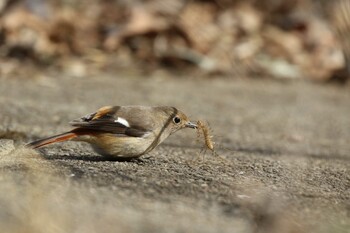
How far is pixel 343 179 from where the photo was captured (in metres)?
4.67

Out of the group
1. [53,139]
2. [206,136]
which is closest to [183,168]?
[206,136]

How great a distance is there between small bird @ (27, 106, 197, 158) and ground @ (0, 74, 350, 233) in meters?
0.10

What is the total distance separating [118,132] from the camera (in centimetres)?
468

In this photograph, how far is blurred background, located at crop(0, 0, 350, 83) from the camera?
28.9ft

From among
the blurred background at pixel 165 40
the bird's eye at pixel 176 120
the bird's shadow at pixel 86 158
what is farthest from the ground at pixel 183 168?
the blurred background at pixel 165 40

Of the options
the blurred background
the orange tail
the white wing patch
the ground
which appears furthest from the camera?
the blurred background

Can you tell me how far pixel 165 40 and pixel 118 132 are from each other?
4822mm

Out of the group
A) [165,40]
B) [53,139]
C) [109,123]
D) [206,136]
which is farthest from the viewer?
[165,40]

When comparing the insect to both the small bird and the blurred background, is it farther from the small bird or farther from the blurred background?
the blurred background

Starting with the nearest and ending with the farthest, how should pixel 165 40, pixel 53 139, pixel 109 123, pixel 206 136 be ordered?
1. pixel 53 139
2. pixel 109 123
3. pixel 206 136
4. pixel 165 40

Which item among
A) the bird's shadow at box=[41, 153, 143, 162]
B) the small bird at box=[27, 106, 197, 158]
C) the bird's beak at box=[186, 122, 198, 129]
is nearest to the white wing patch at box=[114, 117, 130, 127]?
the small bird at box=[27, 106, 197, 158]

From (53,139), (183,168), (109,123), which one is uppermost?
(109,123)

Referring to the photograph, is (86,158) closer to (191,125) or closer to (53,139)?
(53,139)

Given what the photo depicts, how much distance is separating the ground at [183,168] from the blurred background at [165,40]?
620 mm
